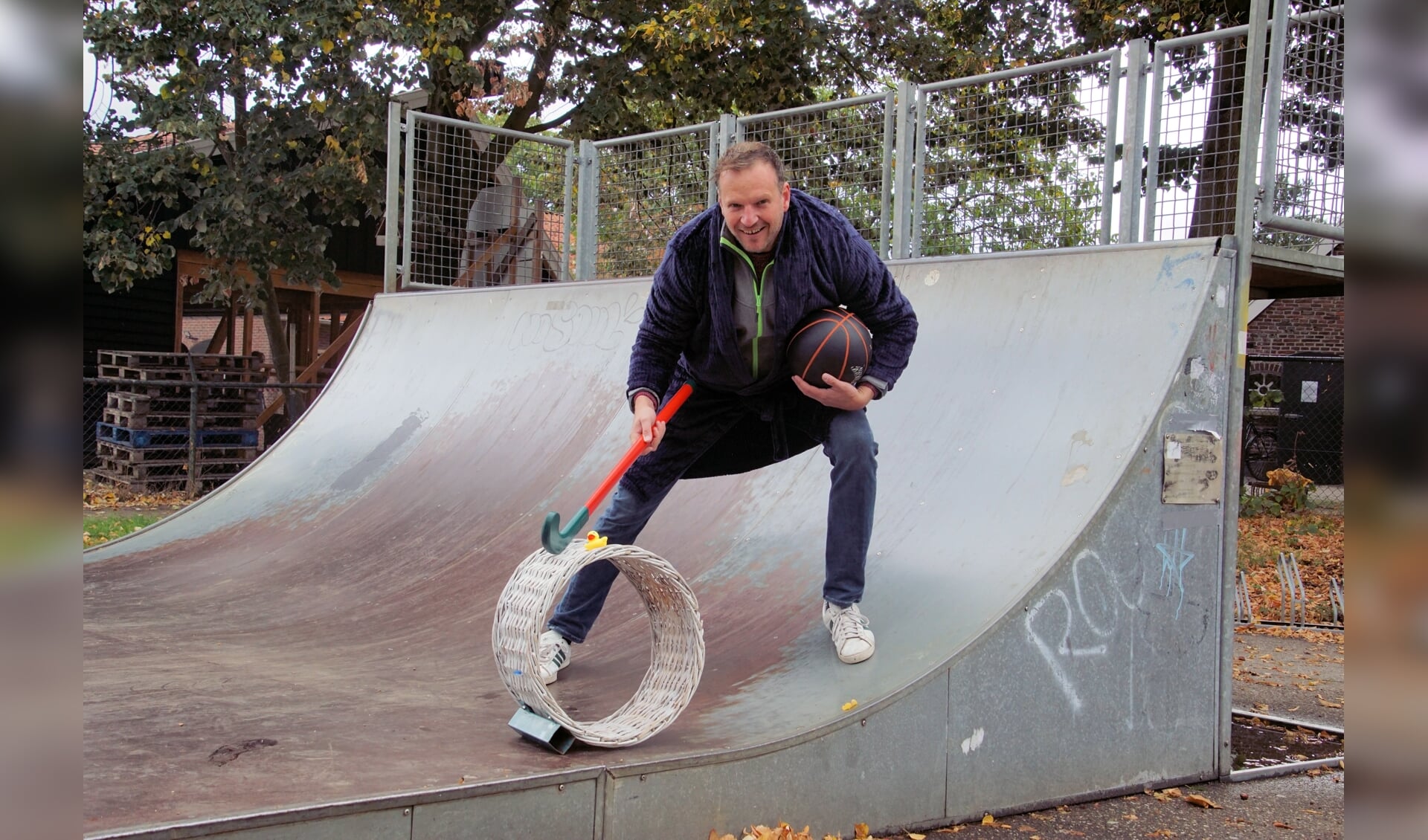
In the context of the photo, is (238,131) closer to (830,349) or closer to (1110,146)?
(1110,146)

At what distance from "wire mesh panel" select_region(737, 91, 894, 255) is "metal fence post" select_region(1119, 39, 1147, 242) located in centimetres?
157

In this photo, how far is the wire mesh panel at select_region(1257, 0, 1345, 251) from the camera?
4.61m

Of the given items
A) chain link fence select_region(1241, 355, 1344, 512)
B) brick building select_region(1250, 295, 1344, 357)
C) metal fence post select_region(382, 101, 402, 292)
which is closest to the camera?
metal fence post select_region(382, 101, 402, 292)

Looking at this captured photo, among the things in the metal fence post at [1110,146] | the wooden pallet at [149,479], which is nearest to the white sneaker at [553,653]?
the metal fence post at [1110,146]

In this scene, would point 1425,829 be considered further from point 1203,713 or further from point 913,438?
point 913,438

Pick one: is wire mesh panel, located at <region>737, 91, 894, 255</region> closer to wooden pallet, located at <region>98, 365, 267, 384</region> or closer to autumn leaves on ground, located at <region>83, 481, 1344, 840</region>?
autumn leaves on ground, located at <region>83, 481, 1344, 840</region>

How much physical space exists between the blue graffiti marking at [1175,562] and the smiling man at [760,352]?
1.11 metres

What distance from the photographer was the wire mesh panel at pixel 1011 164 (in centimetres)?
641

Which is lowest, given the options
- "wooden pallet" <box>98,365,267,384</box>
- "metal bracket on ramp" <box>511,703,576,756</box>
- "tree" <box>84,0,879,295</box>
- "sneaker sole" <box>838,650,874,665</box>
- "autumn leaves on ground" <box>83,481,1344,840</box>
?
"autumn leaves on ground" <box>83,481,1344,840</box>

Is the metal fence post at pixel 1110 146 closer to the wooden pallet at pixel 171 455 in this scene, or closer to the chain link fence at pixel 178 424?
the chain link fence at pixel 178 424

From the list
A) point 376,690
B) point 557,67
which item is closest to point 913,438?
point 376,690

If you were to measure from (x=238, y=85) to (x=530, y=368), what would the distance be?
9.75m

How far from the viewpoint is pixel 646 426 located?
390 centimetres

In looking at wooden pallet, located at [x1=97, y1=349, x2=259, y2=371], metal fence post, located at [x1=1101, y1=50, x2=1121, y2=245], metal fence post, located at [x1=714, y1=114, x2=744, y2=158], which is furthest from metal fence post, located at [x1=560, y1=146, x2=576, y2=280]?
wooden pallet, located at [x1=97, y1=349, x2=259, y2=371]
